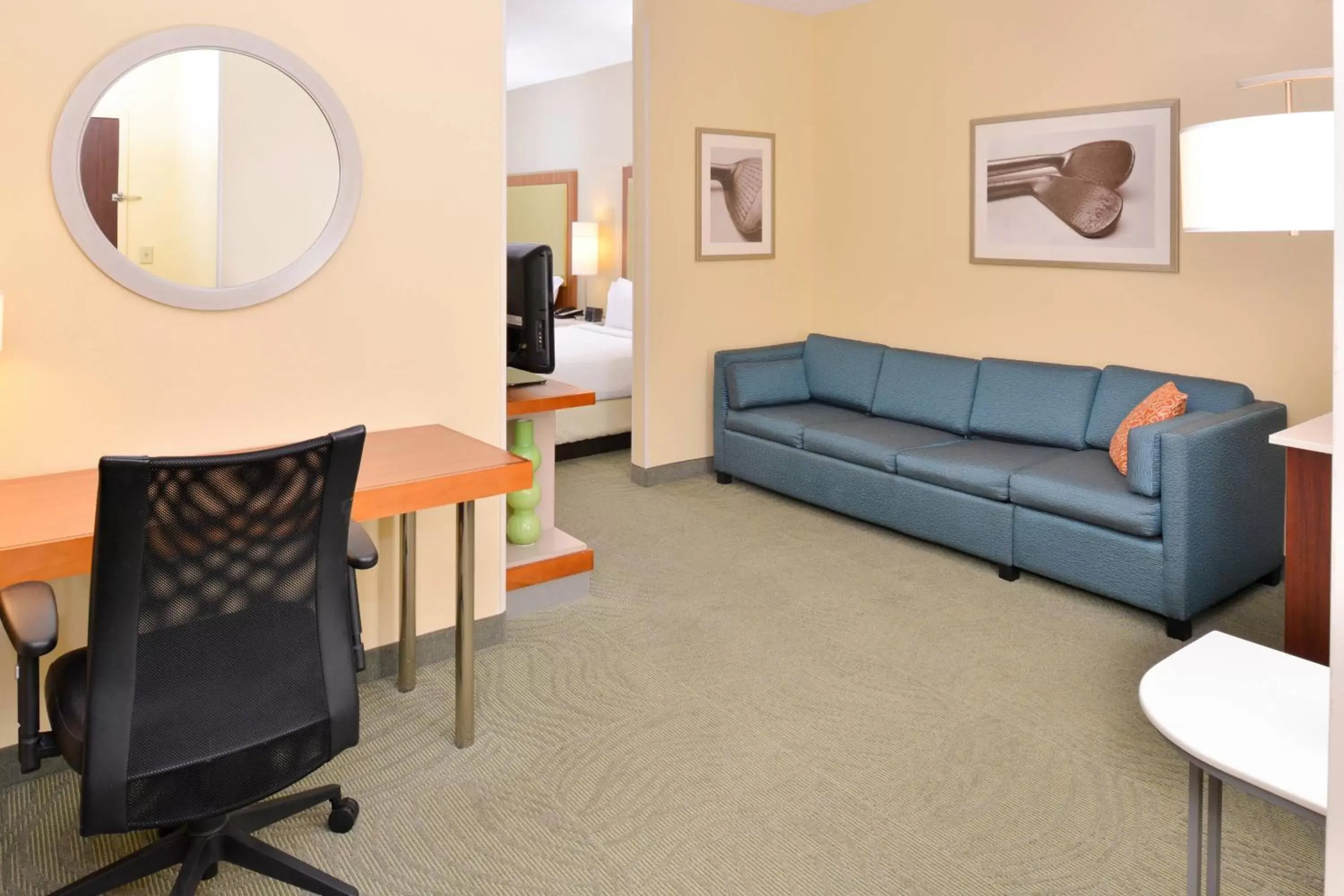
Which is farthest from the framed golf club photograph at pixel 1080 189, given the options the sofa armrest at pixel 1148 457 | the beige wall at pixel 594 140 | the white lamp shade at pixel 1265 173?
the beige wall at pixel 594 140

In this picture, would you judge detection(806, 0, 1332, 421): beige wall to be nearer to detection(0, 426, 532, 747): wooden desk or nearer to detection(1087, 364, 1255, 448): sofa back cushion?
detection(1087, 364, 1255, 448): sofa back cushion

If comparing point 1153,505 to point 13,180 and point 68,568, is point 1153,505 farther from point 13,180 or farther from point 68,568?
point 13,180

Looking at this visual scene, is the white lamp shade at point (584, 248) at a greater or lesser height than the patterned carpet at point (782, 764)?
greater

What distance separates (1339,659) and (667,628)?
2.21m

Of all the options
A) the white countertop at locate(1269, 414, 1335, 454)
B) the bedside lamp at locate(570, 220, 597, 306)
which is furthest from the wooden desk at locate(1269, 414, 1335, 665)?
the bedside lamp at locate(570, 220, 597, 306)

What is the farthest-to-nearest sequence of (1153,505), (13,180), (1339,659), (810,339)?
(810,339) → (1153,505) → (13,180) → (1339,659)

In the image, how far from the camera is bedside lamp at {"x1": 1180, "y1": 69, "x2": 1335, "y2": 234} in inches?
59.5

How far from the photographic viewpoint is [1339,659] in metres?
0.44

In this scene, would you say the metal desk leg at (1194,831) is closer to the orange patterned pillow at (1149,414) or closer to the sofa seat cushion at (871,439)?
the orange patterned pillow at (1149,414)

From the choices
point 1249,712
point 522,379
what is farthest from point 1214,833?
point 522,379

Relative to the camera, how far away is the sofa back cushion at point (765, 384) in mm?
3984

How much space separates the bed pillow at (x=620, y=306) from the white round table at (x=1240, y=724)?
4404 mm

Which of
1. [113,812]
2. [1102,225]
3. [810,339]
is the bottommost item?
[113,812]

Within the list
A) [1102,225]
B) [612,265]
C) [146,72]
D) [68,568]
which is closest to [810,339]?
[1102,225]
